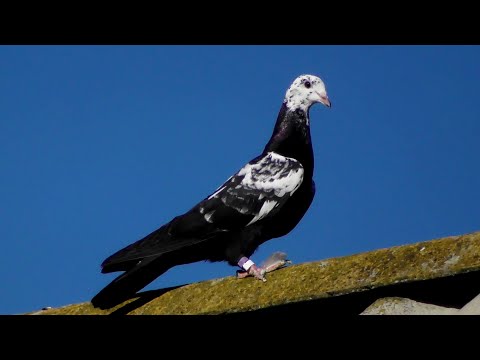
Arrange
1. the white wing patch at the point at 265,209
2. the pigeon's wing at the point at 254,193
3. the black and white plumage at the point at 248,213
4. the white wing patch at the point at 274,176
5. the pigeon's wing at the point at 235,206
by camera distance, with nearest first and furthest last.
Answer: the black and white plumage at the point at 248,213 → the pigeon's wing at the point at 235,206 → the pigeon's wing at the point at 254,193 → the white wing patch at the point at 265,209 → the white wing patch at the point at 274,176

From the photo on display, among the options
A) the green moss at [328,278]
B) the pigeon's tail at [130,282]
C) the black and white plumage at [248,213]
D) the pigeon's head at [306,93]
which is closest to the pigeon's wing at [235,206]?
the black and white plumage at [248,213]

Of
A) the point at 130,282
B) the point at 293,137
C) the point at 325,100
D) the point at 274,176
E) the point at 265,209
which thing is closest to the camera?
the point at 130,282

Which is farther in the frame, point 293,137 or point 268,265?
point 293,137

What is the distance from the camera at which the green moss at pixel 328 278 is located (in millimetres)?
5090

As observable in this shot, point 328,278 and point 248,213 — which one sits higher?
point 248,213

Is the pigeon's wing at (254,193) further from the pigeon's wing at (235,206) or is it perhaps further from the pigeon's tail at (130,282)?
the pigeon's tail at (130,282)

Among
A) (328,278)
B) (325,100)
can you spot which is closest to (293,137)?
(325,100)

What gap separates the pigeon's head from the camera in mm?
9875

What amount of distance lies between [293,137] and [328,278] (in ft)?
13.8

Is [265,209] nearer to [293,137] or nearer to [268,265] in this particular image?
[293,137]

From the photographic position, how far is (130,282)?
7.23 m

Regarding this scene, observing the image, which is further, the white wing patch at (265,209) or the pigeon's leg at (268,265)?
the white wing patch at (265,209)
